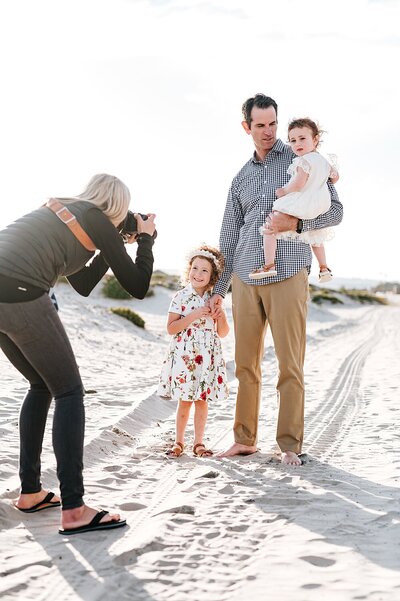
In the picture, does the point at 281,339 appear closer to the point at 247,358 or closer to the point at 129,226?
the point at 247,358

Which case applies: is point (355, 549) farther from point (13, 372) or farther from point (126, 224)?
point (13, 372)

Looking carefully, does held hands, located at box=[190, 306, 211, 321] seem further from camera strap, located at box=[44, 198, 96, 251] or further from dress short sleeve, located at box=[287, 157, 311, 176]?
camera strap, located at box=[44, 198, 96, 251]

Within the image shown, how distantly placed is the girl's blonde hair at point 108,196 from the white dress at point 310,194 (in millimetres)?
1561

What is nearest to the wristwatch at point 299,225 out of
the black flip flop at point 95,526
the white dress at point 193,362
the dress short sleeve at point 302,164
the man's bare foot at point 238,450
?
the dress short sleeve at point 302,164

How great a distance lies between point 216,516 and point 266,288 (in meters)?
1.92

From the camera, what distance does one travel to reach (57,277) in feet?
12.4

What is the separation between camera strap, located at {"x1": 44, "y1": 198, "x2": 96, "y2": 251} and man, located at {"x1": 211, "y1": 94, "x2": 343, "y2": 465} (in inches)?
69.0

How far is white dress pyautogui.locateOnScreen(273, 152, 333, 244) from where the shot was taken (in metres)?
5.01

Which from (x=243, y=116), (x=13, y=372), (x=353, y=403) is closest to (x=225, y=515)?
(x=243, y=116)

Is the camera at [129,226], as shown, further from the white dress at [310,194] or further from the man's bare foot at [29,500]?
the man's bare foot at [29,500]

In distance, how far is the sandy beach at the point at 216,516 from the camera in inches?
120

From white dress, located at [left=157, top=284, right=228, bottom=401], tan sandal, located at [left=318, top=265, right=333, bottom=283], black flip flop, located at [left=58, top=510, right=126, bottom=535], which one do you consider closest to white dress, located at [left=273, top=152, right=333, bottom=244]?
tan sandal, located at [left=318, top=265, right=333, bottom=283]

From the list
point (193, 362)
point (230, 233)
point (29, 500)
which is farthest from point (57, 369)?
point (230, 233)

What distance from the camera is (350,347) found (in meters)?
17.4
